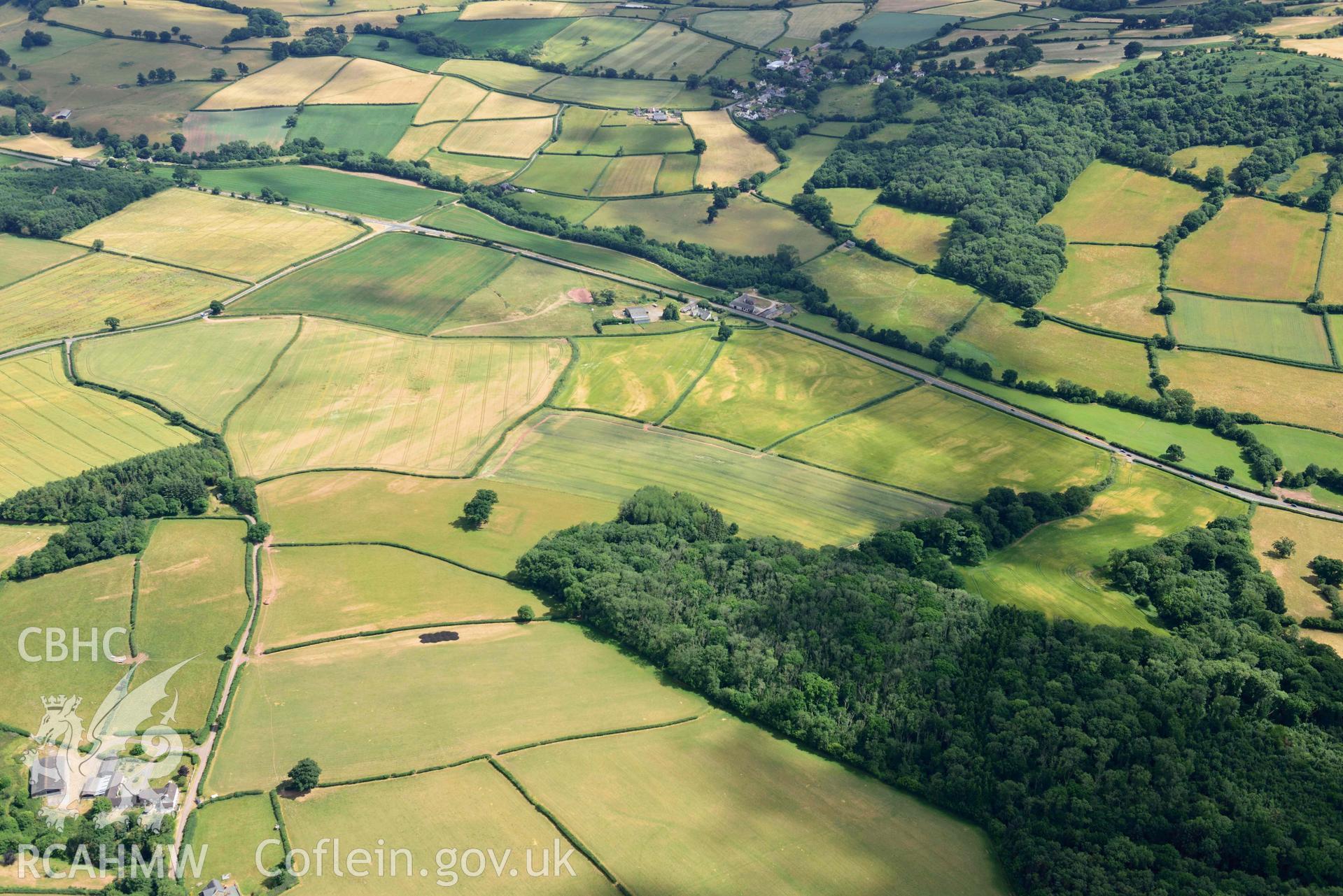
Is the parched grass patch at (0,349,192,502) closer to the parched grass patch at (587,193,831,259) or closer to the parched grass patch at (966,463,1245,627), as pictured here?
the parched grass patch at (587,193,831,259)

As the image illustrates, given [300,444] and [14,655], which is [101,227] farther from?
[14,655]

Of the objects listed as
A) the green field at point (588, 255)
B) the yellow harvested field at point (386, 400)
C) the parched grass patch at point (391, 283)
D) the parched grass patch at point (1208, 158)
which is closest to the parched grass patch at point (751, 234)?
the green field at point (588, 255)

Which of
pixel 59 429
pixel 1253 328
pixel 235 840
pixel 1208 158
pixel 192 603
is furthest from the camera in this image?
pixel 1208 158

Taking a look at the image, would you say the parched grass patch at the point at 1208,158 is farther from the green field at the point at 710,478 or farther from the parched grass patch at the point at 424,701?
the parched grass patch at the point at 424,701

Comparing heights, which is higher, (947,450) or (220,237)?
(220,237)

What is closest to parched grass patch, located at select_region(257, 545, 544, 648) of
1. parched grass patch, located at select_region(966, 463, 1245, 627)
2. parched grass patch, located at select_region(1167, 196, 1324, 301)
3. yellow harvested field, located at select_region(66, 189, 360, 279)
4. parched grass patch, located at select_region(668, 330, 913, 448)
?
parched grass patch, located at select_region(668, 330, 913, 448)

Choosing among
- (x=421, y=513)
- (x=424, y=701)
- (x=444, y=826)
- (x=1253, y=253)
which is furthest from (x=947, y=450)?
(x=444, y=826)

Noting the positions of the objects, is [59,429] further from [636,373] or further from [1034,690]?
[1034,690]
